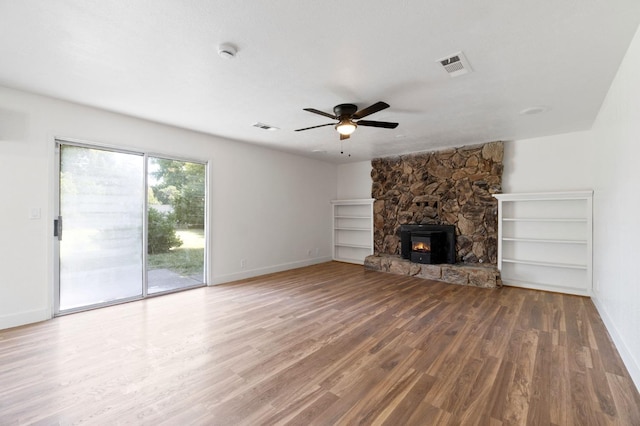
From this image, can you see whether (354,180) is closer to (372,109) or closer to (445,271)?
(445,271)

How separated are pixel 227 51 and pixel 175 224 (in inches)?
123

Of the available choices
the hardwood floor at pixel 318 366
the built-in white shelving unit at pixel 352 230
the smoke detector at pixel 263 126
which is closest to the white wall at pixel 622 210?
the hardwood floor at pixel 318 366

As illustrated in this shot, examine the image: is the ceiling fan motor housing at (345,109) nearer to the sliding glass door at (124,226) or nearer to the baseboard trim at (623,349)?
the sliding glass door at (124,226)

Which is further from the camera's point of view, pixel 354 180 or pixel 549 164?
pixel 354 180

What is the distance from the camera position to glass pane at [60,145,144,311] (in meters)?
3.50

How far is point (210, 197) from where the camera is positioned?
190 inches

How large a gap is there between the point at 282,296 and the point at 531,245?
4.42 metres

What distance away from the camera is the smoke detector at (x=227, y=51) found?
217 centimetres

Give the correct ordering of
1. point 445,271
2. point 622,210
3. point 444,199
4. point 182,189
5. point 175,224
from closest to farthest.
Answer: point 622,210, point 175,224, point 182,189, point 445,271, point 444,199

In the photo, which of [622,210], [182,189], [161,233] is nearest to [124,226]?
[161,233]

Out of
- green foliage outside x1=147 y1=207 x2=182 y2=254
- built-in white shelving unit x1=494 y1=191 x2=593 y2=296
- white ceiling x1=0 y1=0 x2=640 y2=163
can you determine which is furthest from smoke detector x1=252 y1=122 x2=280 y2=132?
built-in white shelving unit x1=494 y1=191 x2=593 y2=296

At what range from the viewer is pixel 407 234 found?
5934 millimetres

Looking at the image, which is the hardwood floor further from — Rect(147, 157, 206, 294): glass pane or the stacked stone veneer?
the stacked stone veneer

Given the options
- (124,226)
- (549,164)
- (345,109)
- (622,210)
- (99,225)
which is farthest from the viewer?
(549,164)
